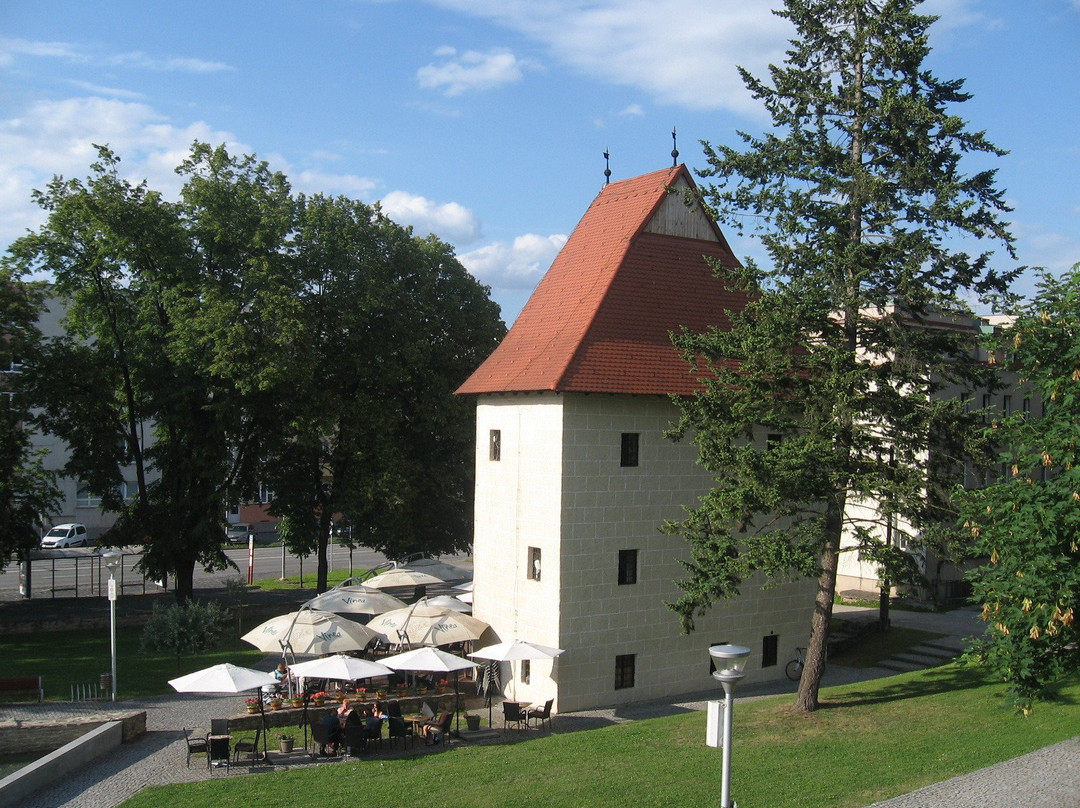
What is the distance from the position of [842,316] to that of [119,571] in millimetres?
28610

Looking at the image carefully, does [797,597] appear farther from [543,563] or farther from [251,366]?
[251,366]

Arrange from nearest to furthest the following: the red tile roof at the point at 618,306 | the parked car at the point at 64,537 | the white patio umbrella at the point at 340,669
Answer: the white patio umbrella at the point at 340,669 → the red tile roof at the point at 618,306 → the parked car at the point at 64,537

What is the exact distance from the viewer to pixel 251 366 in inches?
1292

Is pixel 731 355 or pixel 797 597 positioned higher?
pixel 731 355

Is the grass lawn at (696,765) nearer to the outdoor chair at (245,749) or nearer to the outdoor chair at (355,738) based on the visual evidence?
the outdoor chair at (355,738)

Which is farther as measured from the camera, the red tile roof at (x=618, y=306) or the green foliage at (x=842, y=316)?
the red tile roof at (x=618, y=306)

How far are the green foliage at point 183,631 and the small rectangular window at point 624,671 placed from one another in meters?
12.9

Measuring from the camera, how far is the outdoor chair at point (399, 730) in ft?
68.8

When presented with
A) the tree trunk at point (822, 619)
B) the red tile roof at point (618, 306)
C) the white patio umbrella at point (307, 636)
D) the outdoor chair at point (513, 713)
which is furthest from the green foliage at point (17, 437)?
the tree trunk at point (822, 619)

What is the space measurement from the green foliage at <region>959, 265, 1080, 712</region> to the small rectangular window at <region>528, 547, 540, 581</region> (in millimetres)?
11033

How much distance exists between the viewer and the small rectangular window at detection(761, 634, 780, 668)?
28.4 m

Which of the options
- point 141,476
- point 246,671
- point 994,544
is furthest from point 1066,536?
point 141,476

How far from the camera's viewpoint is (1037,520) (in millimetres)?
16938

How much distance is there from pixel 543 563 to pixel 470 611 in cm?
746
